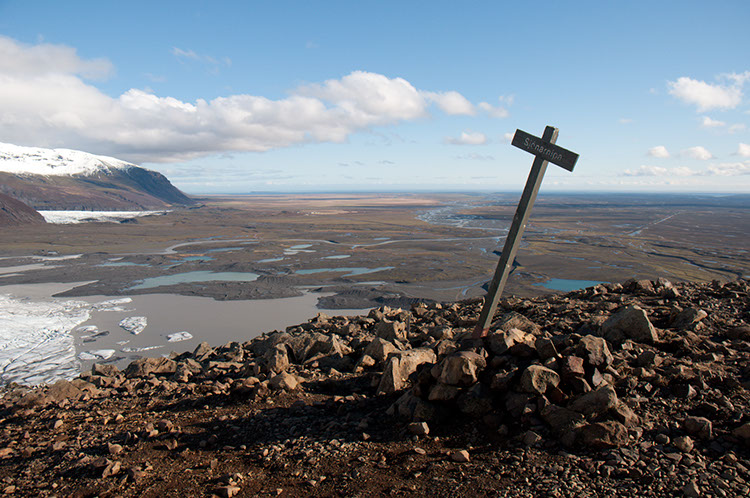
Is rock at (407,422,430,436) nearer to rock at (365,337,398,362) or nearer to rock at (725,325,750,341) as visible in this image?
rock at (365,337,398,362)

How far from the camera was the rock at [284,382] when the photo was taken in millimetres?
7574

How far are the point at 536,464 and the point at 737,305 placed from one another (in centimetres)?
745

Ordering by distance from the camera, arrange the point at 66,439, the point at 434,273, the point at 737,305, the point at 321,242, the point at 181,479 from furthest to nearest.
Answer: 1. the point at 321,242
2. the point at 434,273
3. the point at 737,305
4. the point at 66,439
5. the point at 181,479

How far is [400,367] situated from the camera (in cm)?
718

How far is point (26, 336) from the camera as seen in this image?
27.0 meters

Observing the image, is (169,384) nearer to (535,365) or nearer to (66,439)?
(66,439)

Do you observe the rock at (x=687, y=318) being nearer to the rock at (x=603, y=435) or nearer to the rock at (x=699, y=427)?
the rock at (x=699, y=427)

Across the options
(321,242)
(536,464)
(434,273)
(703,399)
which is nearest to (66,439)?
(536,464)

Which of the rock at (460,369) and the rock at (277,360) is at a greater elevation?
the rock at (460,369)

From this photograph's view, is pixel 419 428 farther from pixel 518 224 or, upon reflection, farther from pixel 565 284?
pixel 565 284

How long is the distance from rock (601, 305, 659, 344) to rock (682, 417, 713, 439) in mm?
2271

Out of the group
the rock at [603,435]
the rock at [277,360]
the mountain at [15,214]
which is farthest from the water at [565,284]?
the mountain at [15,214]

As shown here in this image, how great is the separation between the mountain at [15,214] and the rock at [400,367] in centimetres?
11239

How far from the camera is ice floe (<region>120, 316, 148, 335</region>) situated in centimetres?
2994
